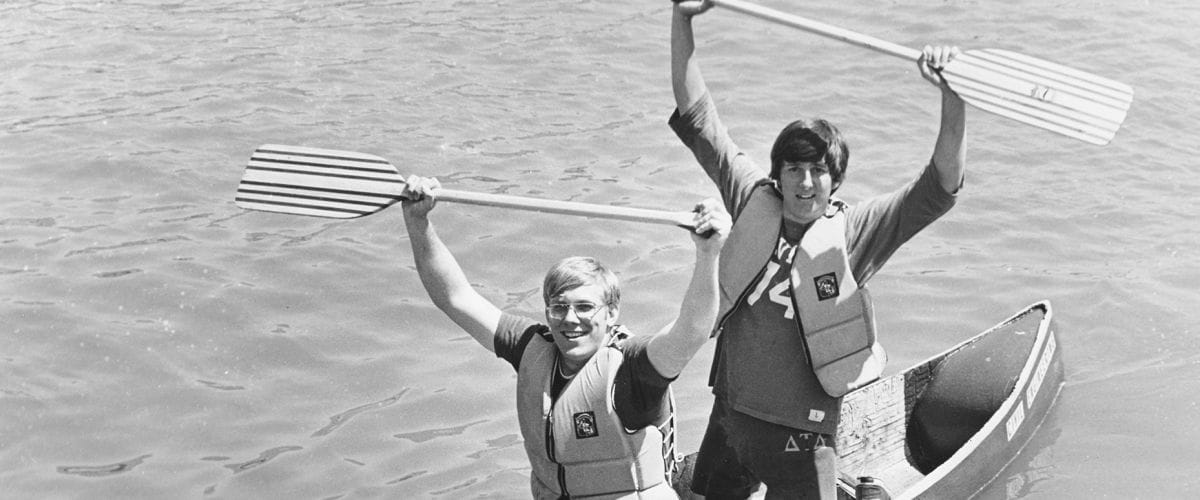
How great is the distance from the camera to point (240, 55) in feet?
34.1

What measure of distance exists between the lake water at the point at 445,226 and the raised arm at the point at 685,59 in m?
2.32

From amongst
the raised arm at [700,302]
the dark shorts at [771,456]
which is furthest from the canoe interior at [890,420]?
the raised arm at [700,302]

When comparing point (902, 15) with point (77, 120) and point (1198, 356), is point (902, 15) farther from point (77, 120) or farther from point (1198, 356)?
point (77, 120)

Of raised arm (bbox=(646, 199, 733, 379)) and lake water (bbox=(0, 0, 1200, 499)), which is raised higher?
raised arm (bbox=(646, 199, 733, 379))

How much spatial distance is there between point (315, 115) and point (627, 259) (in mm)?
2744

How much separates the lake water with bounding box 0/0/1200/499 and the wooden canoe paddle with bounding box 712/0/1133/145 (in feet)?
7.25

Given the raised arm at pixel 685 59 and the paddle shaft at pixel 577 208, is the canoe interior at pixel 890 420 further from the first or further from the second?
the paddle shaft at pixel 577 208

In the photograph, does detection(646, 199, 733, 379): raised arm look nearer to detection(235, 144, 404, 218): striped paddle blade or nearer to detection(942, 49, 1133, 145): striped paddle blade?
detection(942, 49, 1133, 145): striped paddle blade

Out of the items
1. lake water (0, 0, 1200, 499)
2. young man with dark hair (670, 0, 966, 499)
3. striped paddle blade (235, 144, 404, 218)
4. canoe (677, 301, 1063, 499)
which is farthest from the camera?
lake water (0, 0, 1200, 499)

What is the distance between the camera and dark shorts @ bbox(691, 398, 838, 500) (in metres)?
4.16

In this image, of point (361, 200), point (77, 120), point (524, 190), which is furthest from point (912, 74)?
point (361, 200)

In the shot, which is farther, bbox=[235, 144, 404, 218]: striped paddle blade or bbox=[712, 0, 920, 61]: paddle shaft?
bbox=[235, 144, 404, 218]: striped paddle blade

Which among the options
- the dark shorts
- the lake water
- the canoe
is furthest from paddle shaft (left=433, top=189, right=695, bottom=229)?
the lake water

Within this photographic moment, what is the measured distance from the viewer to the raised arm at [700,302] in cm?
354
